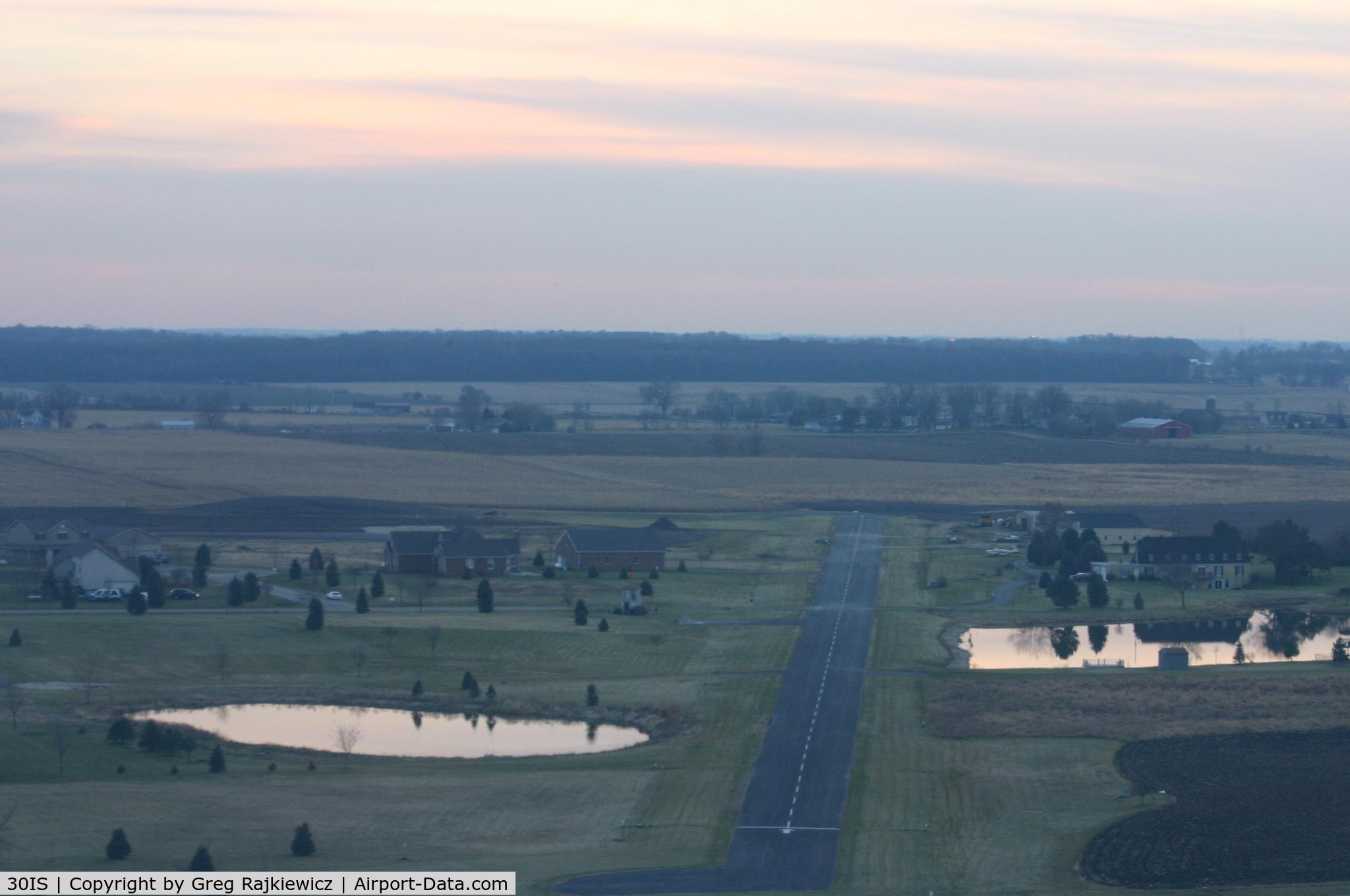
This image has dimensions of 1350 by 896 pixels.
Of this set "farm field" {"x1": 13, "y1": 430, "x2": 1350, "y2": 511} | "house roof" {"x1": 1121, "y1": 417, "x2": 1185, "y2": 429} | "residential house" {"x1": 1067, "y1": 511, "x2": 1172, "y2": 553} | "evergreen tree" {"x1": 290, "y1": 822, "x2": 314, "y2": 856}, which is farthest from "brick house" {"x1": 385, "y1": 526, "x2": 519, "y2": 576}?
"house roof" {"x1": 1121, "y1": 417, "x2": 1185, "y2": 429}

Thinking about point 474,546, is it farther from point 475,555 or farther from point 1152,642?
point 1152,642

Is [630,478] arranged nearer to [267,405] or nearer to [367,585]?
[367,585]

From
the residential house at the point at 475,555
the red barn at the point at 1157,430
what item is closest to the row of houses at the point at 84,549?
the residential house at the point at 475,555

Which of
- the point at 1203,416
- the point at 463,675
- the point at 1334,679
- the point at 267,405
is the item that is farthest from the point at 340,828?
the point at 267,405

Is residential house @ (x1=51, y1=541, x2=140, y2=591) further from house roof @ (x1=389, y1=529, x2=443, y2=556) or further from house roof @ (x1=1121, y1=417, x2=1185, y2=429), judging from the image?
house roof @ (x1=1121, y1=417, x2=1185, y2=429)

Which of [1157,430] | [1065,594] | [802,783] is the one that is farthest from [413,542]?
[1157,430]

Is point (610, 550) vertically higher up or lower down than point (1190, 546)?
lower down
